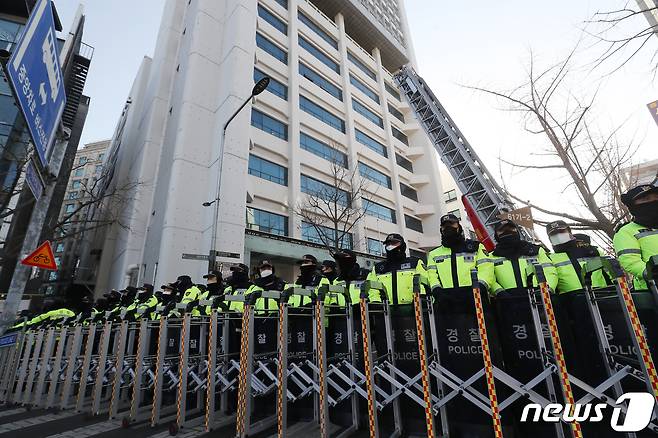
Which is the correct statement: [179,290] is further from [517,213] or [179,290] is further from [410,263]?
[517,213]

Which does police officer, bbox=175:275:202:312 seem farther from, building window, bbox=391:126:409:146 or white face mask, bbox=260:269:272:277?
building window, bbox=391:126:409:146

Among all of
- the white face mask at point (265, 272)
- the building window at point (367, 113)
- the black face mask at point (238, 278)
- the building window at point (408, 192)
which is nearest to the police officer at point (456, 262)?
the white face mask at point (265, 272)

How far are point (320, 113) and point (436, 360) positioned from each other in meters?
24.3

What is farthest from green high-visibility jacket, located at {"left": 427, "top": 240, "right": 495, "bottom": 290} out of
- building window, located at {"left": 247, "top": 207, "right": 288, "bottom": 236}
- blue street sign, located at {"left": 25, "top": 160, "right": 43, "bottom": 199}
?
building window, located at {"left": 247, "top": 207, "right": 288, "bottom": 236}

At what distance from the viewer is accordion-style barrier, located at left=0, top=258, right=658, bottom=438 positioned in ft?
9.40

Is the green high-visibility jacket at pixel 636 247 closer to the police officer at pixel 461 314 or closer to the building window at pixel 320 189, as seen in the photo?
the police officer at pixel 461 314

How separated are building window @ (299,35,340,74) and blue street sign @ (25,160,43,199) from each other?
83.6 feet

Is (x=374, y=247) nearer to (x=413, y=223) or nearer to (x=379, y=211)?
(x=379, y=211)

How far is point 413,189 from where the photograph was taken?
33656 mm

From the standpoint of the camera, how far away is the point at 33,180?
5484 millimetres

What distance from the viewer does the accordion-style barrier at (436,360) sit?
9.40 ft

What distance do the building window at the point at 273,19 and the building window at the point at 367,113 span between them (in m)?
8.53

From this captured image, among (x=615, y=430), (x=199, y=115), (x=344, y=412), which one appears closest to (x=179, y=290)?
(x=344, y=412)

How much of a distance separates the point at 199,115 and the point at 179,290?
14135 mm
